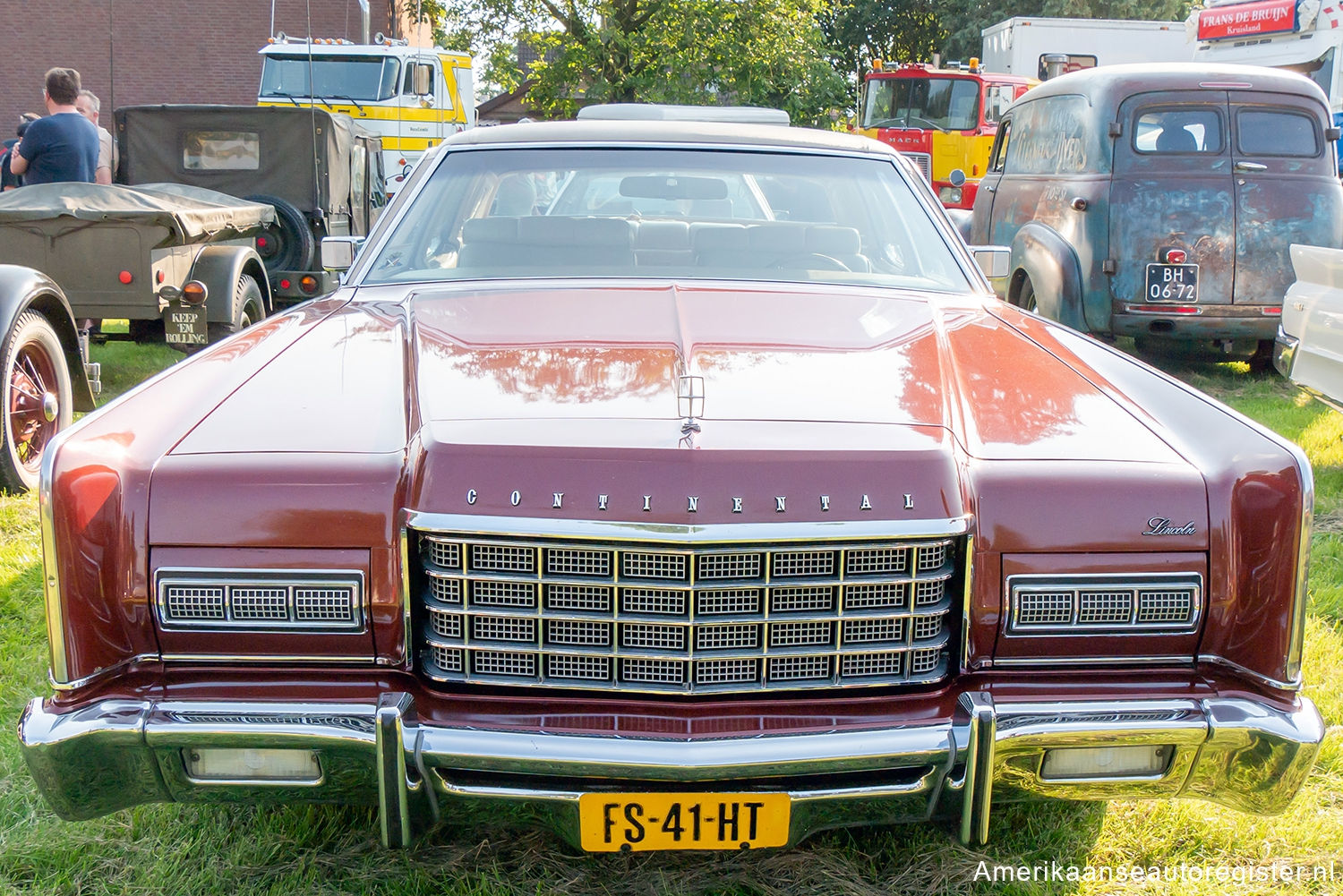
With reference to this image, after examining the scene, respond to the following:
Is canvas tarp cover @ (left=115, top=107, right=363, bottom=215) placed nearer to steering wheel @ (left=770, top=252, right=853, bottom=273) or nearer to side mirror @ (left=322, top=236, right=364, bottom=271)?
side mirror @ (left=322, top=236, right=364, bottom=271)

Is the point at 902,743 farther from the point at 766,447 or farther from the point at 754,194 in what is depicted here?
the point at 754,194

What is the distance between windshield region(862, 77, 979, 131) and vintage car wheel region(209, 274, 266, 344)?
12.7 m

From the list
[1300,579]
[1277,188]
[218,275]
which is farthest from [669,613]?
[1277,188]

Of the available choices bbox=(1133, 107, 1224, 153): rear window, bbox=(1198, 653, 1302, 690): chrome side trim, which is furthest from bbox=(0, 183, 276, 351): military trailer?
bbox=(1133, 107, 1224, 153): rear window

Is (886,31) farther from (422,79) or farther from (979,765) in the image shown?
(979,765)

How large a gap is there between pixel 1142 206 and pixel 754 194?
4.90m

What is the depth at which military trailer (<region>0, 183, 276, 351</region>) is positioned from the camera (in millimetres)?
5926

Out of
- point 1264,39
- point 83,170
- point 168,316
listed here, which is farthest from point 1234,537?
point 1264,39

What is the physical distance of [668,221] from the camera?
11.4 feet

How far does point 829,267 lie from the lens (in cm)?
341

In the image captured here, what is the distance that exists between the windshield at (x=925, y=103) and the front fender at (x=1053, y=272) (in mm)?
9985

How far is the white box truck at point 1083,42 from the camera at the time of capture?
2022cm

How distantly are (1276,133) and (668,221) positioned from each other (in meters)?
6.24

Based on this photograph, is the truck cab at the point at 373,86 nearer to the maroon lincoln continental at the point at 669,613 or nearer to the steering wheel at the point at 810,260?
the steering wheel at the point at 810,260
